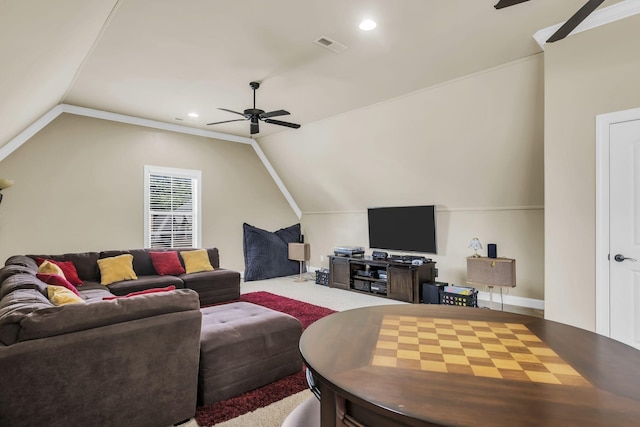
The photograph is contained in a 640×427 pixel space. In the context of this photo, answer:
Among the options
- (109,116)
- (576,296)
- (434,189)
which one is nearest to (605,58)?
(576,296)

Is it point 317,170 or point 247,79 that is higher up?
point 247,79

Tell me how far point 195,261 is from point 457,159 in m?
4.12

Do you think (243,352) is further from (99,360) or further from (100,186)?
(100,186)

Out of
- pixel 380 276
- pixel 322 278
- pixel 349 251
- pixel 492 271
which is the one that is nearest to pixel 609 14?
pixel 492 271

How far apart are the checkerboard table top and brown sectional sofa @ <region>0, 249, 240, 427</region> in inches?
49.1

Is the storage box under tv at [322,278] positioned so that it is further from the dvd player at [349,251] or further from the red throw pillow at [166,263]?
the red throw pillow at [166,263]

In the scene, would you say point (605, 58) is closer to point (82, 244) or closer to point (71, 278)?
point (71, 278)

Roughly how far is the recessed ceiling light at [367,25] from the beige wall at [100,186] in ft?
14.3

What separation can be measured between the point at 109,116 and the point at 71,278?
2672mm

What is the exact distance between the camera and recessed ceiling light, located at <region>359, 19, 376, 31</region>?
2857 mm

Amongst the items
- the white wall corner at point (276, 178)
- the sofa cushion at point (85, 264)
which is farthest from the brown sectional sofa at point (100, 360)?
the white wall corner at point (276, 178)

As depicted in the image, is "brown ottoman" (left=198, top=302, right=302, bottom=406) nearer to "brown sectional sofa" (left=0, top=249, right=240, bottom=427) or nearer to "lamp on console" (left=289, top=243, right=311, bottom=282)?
"brown sectional sofa" (left=0, top=249, right=240, bottom=427)

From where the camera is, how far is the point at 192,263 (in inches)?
208

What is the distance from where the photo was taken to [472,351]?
1228 millimetres
